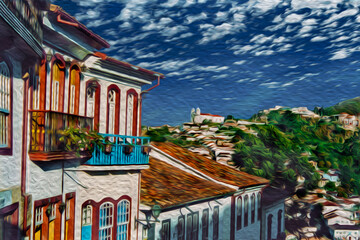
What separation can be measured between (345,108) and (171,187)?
1133 cm

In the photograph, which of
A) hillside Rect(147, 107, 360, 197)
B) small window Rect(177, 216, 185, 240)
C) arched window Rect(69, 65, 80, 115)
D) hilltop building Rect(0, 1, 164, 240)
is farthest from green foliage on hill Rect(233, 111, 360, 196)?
arched window Rect(69, 65, 80, 115)

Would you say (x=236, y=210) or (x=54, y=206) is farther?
(x=236, y=210)

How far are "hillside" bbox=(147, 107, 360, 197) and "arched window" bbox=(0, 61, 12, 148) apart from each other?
15.1 meters

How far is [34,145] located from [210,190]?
8.27 m

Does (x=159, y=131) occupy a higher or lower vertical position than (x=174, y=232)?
higher

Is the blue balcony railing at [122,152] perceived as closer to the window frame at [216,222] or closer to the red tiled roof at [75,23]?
the red tiled roof at [75,23]

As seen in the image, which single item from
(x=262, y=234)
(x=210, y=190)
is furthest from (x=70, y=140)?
(x=262, y=234)

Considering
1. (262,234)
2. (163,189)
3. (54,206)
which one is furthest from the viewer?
(262,234)

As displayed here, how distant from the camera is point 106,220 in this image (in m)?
9.49

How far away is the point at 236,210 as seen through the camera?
16.3 metres

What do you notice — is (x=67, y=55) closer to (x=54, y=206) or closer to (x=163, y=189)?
(x=54, y=206)

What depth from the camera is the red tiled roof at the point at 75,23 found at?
705cm

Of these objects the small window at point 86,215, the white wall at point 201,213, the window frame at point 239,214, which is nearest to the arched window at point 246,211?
the window frame at point 239,214

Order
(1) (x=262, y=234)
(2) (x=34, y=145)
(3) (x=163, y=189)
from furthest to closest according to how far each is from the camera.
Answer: (1) (x=262, y=234), (3) (x=163, y=189), (2) (x=34, y=145)
